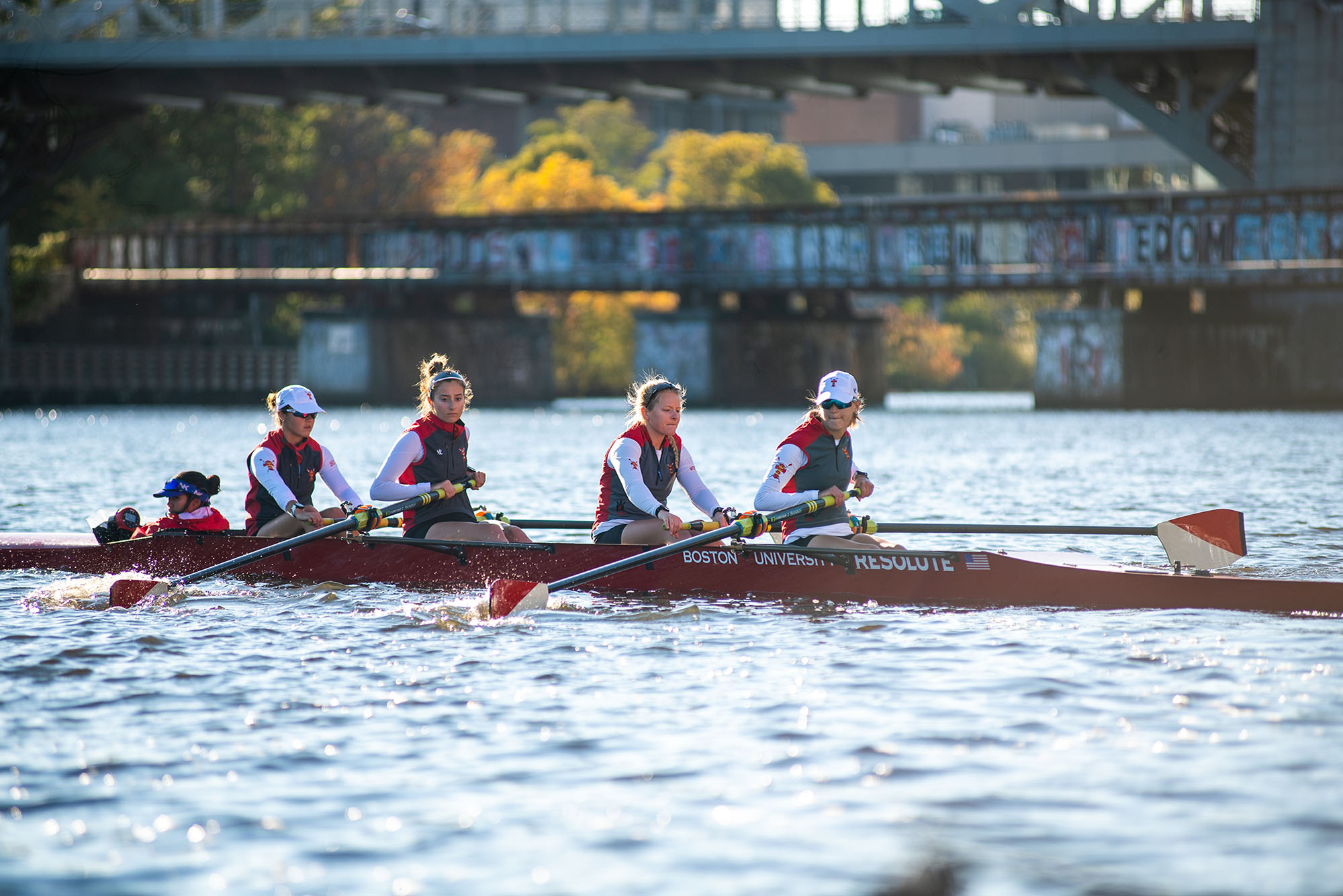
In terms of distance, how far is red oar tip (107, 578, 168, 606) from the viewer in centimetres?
1416

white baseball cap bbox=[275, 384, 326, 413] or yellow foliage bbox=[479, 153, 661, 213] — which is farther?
yellow foliage bbox=[479, 153, 661, 213]

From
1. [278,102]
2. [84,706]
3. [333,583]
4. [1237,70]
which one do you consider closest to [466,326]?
[278,102]

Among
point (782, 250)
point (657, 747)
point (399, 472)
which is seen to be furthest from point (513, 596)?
point (782, 250)

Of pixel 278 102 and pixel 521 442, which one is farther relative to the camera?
pixel 278 102

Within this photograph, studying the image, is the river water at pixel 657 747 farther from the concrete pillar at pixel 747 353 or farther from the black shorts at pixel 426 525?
the concrete pillar at pixel 747 353

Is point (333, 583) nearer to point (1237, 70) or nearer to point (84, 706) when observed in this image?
point (84, 706)

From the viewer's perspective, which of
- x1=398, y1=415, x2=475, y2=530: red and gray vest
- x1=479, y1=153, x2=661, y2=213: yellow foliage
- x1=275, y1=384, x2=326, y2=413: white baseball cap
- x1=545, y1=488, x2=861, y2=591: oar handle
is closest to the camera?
x1=545, y1=488, x2=861, y2=591: oar handle

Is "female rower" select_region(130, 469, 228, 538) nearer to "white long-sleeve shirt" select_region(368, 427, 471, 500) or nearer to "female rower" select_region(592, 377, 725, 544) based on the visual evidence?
"white long-sleeve shirt" select_region(368, 427, 471, 500)

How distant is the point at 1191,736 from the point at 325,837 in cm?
464

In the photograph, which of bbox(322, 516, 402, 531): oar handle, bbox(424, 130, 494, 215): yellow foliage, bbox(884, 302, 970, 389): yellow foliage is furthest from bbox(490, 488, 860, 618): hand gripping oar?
bbox(884, 302, 970, 389): yellow foliage

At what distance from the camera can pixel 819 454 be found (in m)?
13.5

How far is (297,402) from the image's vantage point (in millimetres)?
15109

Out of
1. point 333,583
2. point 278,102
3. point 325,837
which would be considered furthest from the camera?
point 278,102

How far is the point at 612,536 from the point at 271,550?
3.12 m
